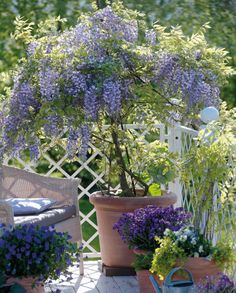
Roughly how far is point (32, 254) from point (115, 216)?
1.25 meters

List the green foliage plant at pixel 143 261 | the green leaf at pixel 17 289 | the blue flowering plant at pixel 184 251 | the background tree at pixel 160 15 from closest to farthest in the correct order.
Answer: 1. the green leaf at pixel 17 289
2. the blue flowering plant at pixel 184 251
3. the green foliage plant at pixel 143 261
4. the background tree at pixel 160 15

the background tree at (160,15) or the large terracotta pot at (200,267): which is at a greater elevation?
the background tree at (160,15)

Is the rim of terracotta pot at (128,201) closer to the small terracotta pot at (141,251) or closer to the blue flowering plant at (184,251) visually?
the small terracotta pot at (141,251)

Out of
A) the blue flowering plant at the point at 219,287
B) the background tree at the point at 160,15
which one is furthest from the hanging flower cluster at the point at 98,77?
the background tree at the point at 160,15

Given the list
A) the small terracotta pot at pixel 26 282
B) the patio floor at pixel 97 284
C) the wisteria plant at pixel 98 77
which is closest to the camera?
the small terracotta pot at pixel 26 282

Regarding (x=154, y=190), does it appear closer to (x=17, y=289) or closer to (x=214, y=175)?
(x=214, y=175)

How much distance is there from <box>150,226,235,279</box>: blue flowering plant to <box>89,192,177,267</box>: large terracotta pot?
2.72 feet

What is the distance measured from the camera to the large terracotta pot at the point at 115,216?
15.5 feet

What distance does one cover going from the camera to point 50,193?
16.6 ft

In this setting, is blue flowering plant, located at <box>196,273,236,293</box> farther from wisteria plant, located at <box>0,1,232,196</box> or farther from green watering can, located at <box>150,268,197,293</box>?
wisteria plant, located at <box>0,1,232,196</box>

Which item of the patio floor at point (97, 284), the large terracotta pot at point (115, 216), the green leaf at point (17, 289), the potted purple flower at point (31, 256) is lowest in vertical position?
the patio floor at point (97, 284)

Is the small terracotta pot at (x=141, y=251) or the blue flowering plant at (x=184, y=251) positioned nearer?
the blue flowering plant at (x=184, y=251)

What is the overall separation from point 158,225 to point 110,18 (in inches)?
45.8

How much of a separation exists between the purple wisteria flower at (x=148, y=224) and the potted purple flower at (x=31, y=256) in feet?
2.00
